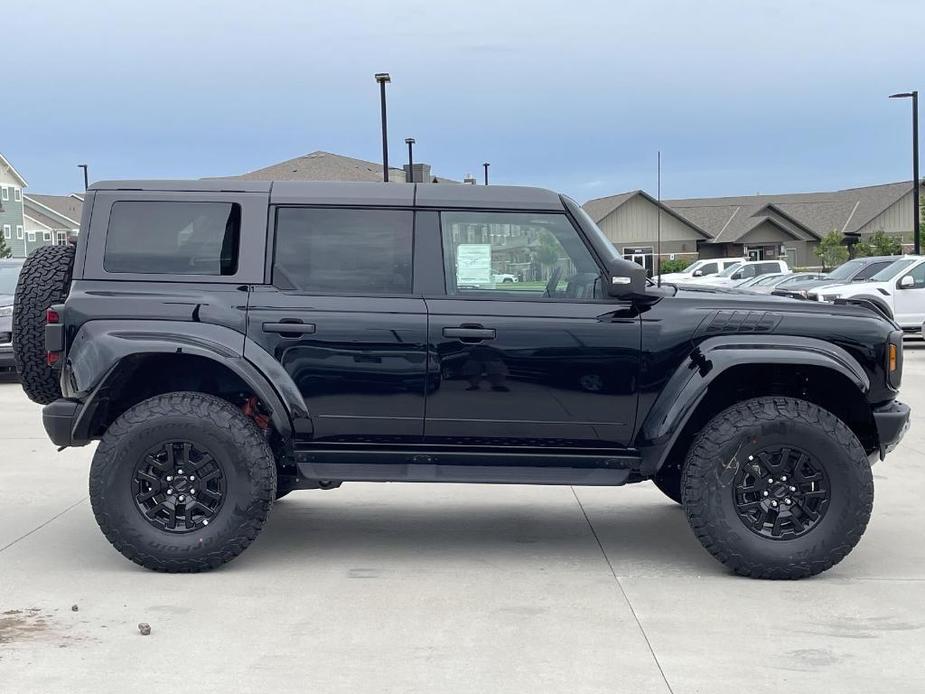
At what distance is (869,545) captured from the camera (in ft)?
21.6

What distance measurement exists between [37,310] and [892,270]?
1871 centimetres

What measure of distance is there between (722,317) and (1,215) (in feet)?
236

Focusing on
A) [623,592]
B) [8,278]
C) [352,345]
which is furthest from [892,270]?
[352,345]

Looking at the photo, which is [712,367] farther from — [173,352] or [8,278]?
[8,278]

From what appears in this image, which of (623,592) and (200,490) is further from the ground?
(200,490)

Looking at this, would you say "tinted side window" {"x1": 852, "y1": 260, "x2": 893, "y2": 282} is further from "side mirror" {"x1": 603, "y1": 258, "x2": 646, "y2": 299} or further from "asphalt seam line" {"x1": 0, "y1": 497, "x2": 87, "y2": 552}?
"asphalt seam line" {"x1": 0, "y1": 497, "x2": 87, "y2": 552}

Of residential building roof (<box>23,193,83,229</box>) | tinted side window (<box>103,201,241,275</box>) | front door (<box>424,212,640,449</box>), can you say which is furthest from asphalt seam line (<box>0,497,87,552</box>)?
residential building roof (<box>23,193,83,229</box>)

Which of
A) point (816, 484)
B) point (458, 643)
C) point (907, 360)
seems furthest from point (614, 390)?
point (907, 360)

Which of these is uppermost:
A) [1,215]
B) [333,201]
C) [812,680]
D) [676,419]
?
[1,215]

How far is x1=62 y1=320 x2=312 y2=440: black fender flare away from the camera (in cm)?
579

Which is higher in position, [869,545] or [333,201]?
[333,201]

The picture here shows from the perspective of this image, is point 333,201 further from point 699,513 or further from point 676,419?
point 699,513

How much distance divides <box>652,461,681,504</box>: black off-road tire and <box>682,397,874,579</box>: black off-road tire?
37 centimetres

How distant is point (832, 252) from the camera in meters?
54.3
